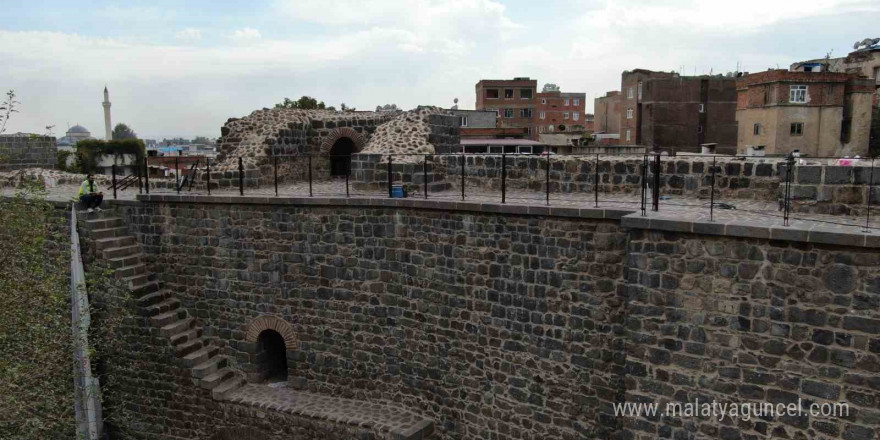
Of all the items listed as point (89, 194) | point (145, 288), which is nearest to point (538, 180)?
point (145, 288)

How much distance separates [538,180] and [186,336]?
7.53 metres

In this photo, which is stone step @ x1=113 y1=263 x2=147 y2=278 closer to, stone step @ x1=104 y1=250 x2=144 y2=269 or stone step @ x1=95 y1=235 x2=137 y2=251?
stone step @ x1=104 y1=250 x2=144 y2=269

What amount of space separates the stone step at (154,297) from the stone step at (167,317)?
34 cm

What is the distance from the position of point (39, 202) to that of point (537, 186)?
8357mm

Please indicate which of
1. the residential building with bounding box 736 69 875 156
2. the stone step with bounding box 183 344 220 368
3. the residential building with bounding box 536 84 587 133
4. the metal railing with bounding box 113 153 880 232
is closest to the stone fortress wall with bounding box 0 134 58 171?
the metal railing with bounding box 113 153 880 232

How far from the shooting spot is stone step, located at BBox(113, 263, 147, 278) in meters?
12.5

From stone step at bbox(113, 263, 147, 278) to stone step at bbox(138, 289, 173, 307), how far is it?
548mm

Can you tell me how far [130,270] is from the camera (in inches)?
500

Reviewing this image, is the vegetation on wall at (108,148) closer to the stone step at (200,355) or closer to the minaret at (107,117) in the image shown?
the minaret at (107,117)

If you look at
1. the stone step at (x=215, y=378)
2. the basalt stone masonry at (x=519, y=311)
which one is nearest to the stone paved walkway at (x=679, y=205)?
the basalt stone masonry at (x=519, y=311)

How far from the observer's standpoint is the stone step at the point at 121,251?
12648 millimetres

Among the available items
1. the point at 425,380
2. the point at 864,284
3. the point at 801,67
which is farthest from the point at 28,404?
the point at 801,67

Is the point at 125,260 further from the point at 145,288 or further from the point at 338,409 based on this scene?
the point at 338,409

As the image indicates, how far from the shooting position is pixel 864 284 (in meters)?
5.96
